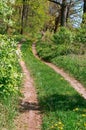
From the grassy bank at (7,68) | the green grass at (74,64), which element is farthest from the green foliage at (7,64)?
the green grass at (74,64)

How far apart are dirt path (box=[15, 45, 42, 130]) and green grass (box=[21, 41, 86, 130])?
0.19m

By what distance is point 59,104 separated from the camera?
13.0m

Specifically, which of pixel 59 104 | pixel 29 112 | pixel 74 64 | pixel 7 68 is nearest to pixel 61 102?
pixel 59 104

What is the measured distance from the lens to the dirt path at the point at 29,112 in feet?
35.7

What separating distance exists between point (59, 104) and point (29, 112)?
1260 millimetres

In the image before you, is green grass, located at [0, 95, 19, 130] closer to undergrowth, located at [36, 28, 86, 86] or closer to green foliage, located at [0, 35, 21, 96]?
green foliage, located at [0, 35, 21, 96]

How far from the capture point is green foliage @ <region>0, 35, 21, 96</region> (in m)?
8.89

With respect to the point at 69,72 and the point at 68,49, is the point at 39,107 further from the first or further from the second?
the point at 68,49

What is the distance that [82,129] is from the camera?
10172 mm

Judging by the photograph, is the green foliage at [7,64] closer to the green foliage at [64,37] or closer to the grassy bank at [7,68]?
the grassy bank at [7,68]

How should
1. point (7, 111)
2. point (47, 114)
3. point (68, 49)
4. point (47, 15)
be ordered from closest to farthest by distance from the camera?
point (7, 111), point (47, 114), point (68, 49), point (47, 15)

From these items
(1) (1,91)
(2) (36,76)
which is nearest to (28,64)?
(2) (36,76)

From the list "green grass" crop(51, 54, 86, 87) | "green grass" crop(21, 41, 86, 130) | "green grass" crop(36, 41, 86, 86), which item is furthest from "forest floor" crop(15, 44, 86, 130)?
"green grass" crop(36, 41, 86, 86)

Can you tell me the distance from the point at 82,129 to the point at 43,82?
23.7 feet
